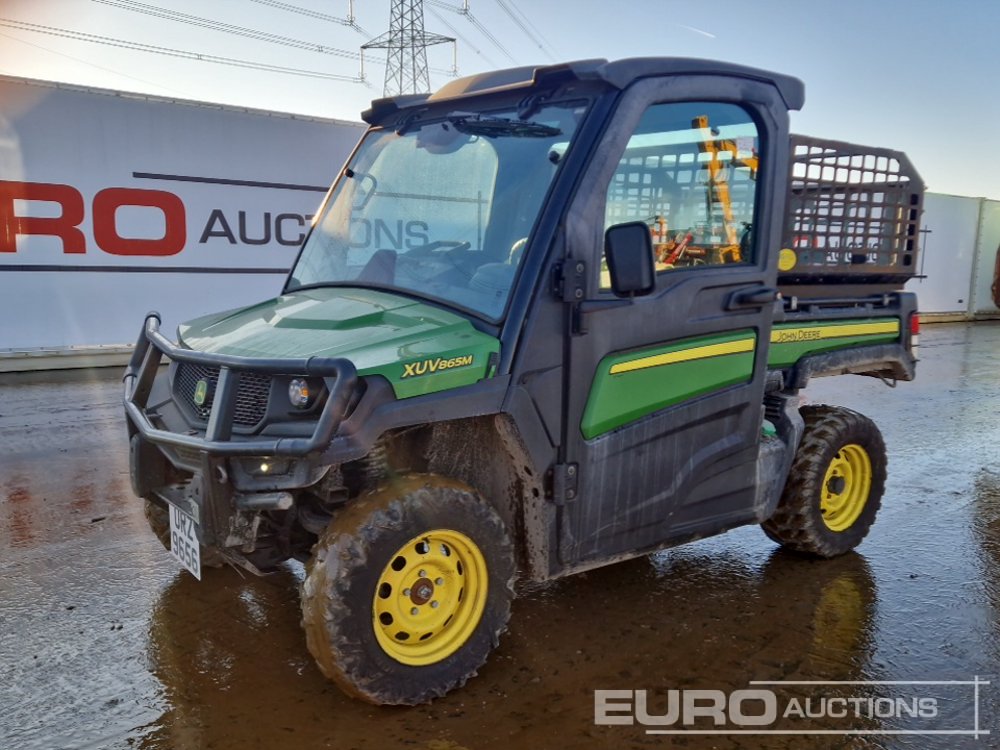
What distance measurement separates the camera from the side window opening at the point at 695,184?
361 cm

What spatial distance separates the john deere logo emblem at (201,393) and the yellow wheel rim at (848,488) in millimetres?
3390

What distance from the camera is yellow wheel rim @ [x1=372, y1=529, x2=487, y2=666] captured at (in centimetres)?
304

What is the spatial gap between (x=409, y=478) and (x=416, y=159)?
5.37 ft

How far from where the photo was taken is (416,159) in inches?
154

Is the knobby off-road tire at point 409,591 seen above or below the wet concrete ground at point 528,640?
above

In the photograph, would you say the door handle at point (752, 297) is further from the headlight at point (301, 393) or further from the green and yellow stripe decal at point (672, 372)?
the headlight at point (301, 393)

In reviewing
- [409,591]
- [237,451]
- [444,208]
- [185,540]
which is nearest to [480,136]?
[444,208]

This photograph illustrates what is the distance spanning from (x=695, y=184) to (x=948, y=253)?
20.6 metres

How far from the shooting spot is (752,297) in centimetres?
386

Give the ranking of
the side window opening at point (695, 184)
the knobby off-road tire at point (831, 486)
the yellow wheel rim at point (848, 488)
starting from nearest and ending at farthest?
the side window opening at point (695, 184) < the knobby off-road tire at point (831, 486) < the yellow wheel rim at point (848, 488)

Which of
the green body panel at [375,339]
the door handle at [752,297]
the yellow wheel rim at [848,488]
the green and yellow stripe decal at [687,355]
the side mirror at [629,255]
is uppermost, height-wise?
the side mirror at [629,255]

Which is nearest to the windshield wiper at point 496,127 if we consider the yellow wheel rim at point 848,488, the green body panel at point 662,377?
the green body panel at point 662,377

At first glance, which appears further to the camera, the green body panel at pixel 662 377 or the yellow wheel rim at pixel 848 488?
the yellow wheel rim at pixel 848 488

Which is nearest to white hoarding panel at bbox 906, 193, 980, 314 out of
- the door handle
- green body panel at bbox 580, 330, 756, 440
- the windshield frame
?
the door handle
